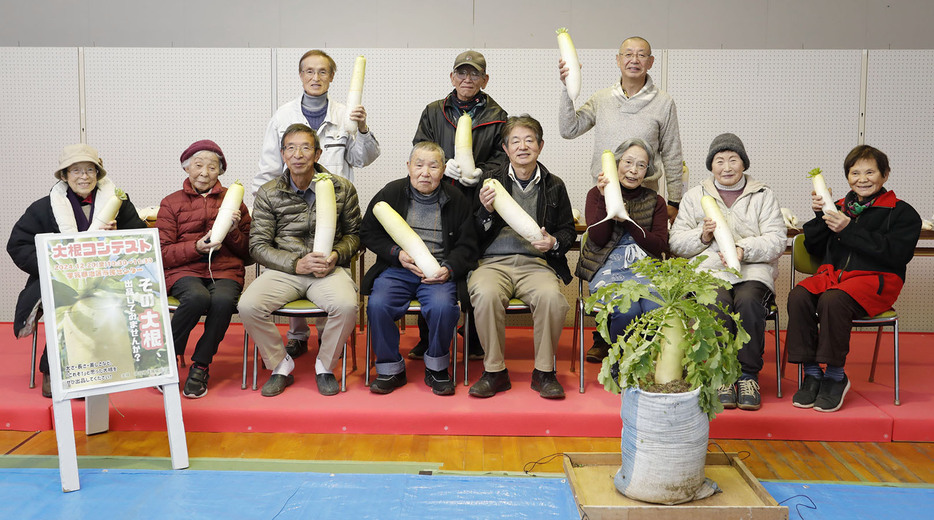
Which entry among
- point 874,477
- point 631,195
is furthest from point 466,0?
point 874,477

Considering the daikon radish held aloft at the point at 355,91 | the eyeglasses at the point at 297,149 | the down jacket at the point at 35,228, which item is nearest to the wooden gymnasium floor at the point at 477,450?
the down jacket at the point at 35,228

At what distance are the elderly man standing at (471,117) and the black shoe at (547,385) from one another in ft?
3.57

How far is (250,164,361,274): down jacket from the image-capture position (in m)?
4.09

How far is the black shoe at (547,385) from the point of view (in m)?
3.80

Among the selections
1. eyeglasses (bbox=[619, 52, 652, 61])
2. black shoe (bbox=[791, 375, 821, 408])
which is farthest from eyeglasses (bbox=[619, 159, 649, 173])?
black shoe (bbox=[791, 375, 821, 408])

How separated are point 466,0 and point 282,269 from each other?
2.95m

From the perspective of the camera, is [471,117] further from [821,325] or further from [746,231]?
[821,325]

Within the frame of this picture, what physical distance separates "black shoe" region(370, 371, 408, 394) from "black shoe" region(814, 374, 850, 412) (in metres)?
2.11

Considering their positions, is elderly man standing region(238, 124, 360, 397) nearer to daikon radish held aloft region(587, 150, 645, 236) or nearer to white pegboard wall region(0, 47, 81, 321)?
daikon radish held aloft region(587, 150, 645, 236)

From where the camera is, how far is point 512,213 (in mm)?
3877

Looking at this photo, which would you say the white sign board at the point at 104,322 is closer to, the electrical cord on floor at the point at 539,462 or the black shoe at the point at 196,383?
the black shoe at the point at 196,383

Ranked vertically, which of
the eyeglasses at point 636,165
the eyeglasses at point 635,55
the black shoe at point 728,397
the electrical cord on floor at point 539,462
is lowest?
the electrical cord on floor at point 539,462

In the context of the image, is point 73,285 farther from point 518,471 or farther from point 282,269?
point 518,471

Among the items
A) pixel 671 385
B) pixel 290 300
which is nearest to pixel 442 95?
pixel 290 300
